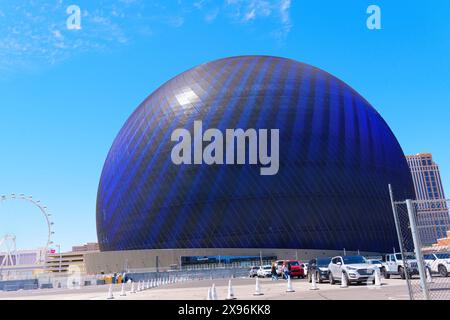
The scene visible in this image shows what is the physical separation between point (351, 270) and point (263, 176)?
34.7 meters

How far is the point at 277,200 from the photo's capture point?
55312 mm

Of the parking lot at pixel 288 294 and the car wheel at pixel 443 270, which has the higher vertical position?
the car wheel at pixel 443 270

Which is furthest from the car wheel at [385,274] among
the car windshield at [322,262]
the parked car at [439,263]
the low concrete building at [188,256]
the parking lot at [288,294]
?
the low concrete building at [188,256]

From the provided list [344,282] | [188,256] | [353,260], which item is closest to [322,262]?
[353,260]

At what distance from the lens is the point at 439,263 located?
25016 mm

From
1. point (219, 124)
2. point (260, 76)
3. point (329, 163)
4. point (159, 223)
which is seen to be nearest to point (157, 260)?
point (159, 223)

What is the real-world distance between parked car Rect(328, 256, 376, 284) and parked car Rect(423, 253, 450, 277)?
4.90 metres

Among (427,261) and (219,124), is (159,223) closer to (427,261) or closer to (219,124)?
(219,124)

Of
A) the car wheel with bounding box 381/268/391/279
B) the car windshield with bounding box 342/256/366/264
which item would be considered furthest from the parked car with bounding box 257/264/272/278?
the car windshield with bounding box 342/256/366/264

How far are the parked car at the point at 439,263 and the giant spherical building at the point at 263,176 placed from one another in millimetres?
29568

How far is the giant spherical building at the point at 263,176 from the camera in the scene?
55375mm

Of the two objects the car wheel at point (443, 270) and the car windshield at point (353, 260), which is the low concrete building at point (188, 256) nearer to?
the car wheel at point (443, 270)
